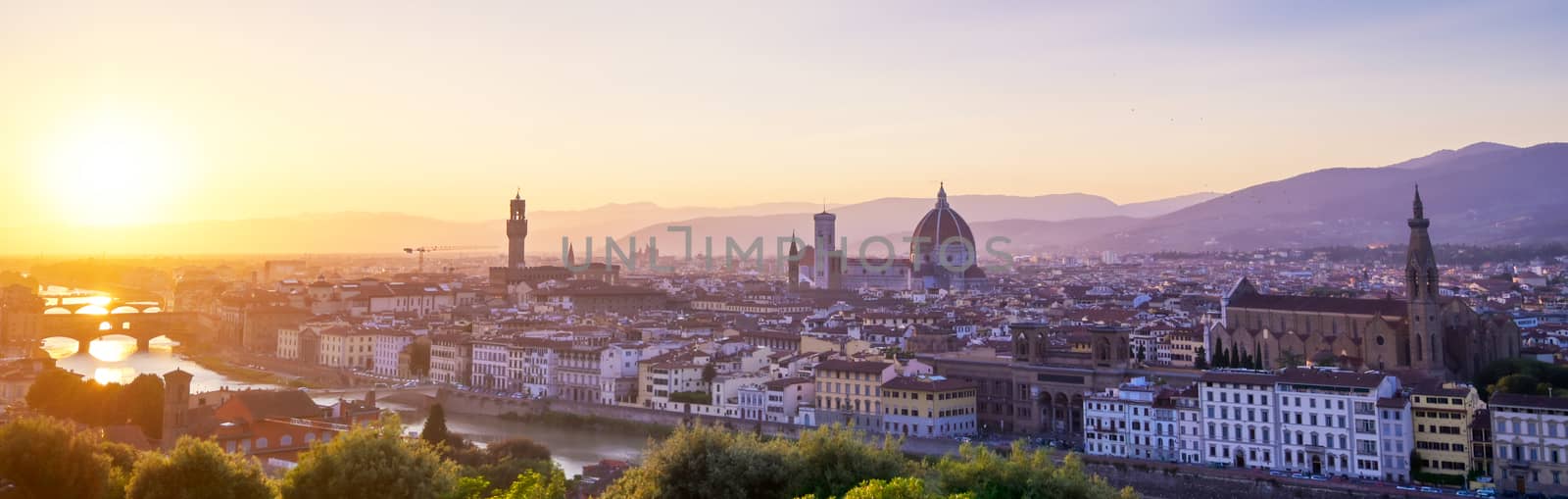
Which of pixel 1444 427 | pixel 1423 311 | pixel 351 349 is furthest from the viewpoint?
pixel 351 349

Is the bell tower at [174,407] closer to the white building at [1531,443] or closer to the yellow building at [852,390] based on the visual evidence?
the yellow building at [852,390]

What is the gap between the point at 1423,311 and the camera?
1148 inches

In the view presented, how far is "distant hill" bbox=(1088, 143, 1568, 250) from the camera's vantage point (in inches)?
6240

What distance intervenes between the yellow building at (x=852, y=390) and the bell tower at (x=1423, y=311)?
11462mm

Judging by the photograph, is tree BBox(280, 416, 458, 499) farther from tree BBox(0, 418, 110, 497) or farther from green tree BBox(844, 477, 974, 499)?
green tree BBox(844, 477, 974, 499)

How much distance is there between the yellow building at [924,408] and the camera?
27.8 m

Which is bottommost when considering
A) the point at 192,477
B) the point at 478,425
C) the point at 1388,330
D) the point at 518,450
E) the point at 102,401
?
the point at 478,425

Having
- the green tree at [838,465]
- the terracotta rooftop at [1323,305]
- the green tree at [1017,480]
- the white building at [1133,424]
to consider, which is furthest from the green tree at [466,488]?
the terracotta rooftop at [1323,305]

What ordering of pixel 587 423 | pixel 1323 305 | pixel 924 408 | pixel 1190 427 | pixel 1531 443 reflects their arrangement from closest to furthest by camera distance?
pixel 1531 443
pixel 1190 427
pixel 924 408
pixel 587 423
pixel 1323 305

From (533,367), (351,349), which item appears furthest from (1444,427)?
(351,349)

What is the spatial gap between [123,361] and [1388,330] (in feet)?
141

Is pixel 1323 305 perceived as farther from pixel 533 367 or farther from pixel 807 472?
pixel 807 472

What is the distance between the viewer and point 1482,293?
59.6m

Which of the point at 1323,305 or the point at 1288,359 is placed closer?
the point at 1288,359
